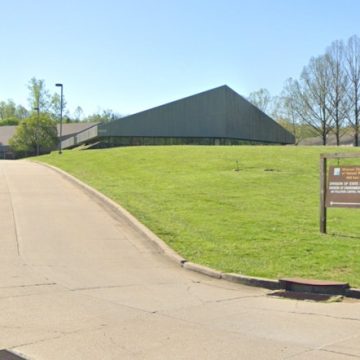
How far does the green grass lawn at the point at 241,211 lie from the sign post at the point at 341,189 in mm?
602

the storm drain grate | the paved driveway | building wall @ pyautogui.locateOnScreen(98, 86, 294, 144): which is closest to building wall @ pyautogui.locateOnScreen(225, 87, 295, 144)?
building wall @ pyautogui.locateOnScreen(98, 86, 294, 144)

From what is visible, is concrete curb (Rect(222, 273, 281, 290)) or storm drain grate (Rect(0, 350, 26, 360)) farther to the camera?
concrete curb (Rect(222, 273, 281, 290))

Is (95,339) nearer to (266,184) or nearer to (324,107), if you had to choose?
(266,184)

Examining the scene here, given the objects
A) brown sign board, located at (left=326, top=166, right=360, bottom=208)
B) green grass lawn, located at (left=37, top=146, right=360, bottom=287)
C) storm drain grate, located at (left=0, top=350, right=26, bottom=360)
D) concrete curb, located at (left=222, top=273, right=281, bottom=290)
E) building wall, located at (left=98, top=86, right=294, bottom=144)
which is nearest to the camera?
storm drain grate, located at (left=0, top=350, right=26, bottom=360)

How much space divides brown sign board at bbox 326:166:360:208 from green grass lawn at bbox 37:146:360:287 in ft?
2.18

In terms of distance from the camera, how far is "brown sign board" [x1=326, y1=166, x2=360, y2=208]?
12.8 m

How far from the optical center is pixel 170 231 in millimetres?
13750

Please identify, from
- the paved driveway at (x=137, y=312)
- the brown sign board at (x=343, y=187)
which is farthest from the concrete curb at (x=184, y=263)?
the brown sign board at (x=343, y=187)

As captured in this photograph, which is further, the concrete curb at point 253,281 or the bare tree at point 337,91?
the bare tree at point 337,91

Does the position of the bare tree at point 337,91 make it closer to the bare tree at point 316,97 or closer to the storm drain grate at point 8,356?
the bare tree at point 316,97

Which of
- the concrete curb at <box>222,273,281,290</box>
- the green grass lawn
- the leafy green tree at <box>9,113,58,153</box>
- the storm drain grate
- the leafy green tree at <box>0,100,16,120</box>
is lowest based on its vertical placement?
the concrete curb at <box>222,273,281,290</box>

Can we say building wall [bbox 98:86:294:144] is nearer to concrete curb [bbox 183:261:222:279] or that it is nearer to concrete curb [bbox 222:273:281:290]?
concrete curb [bbox 183:261:222:279]

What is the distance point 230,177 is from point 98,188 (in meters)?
5.34

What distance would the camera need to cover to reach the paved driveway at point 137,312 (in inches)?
233
